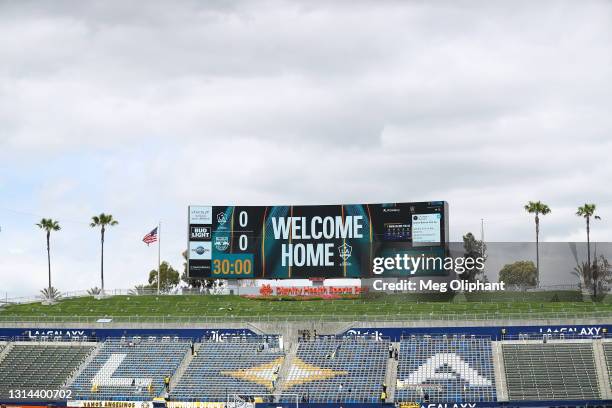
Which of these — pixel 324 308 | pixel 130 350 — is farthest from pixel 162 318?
pixel 324 308

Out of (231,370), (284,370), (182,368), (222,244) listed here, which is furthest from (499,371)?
(222,244)

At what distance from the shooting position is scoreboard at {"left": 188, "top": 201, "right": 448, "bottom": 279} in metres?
85.8

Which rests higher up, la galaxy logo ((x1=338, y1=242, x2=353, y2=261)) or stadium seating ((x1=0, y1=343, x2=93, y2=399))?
A: la galaxy logo ((x1=338, y1=242, x2=353, y2=261))

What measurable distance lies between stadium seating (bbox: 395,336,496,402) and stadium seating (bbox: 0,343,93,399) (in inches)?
1086

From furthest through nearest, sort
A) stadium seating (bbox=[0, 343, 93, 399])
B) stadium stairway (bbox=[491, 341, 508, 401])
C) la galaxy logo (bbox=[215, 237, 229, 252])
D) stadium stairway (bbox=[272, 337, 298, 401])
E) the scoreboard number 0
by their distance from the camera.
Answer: la galaxy logo (bbox=[215, 237, 229, 252])
the scoreboard number 0
stadium seating (bbox=[0, 343, 93, 399])
stadium stairway (bbox=[272, 337, 298, 401])
stadium stairway (bbox=[491, 341, 508, 401])

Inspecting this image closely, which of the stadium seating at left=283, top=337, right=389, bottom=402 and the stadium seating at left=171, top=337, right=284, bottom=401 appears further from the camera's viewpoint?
the stadium seating at left=171, top=337, right=284, bottom=401

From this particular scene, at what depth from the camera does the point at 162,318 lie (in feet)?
278

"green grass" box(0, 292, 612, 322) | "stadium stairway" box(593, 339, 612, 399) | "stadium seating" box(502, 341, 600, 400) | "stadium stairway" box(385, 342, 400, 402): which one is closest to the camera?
"stadium stairway" box(593, 339, 612, 399)

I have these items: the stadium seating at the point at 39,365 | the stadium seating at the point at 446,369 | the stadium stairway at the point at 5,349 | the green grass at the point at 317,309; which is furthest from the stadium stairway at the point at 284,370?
the stadium stairway at the point at 5,349

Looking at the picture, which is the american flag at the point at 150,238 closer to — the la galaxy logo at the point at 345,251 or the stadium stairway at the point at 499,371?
the la galaxy logo at the point at 345,251

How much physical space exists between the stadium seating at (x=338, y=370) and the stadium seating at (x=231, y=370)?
196cm

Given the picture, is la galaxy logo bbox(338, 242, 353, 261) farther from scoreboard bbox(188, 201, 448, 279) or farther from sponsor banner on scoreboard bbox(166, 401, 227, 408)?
sponsor banner on scoreboard bbox(166, 401, 227, 408)

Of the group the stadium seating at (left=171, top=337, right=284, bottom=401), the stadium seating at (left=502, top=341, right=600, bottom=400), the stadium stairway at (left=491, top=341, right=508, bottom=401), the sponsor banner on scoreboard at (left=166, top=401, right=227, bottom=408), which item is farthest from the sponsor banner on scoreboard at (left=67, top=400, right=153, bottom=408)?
the stadium seating at (left=502, top=341, right=600, bottom=400)

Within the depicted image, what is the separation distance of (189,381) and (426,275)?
23085 mm
